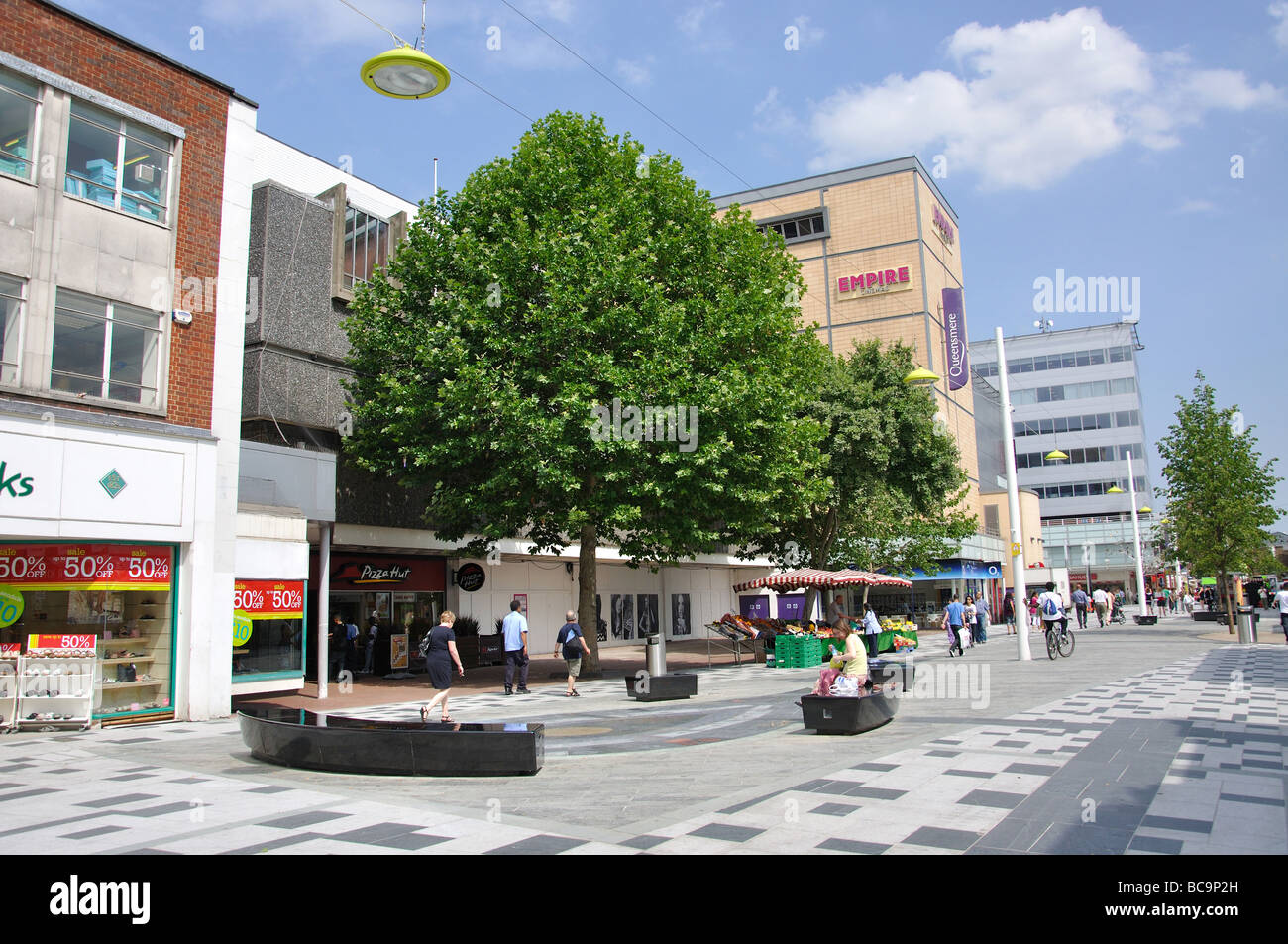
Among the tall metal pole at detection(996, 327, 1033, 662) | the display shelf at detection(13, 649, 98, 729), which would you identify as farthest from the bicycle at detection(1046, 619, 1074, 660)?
the display shelf at detection(13, 649, 98, 729)

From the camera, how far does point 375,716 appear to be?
1506cm

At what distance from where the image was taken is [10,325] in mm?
13391

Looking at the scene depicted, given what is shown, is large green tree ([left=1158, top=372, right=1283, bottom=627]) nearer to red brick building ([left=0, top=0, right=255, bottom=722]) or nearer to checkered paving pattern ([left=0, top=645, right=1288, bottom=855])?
checkered paving pattern ([left=0, top=645, right=1288, bottom=855])

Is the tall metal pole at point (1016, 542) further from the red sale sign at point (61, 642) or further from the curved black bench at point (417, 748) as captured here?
the red sale sign at point (61, 642)

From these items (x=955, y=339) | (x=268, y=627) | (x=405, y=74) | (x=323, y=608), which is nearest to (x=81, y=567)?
(x=268, y=627)

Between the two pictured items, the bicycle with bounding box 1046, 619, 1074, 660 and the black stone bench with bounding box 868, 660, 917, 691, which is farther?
the bicycle with bounding box 1046, 619, 1074, 660

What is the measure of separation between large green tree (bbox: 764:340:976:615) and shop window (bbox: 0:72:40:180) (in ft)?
65.4

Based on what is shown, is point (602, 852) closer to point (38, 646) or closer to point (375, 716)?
point (375, 716)

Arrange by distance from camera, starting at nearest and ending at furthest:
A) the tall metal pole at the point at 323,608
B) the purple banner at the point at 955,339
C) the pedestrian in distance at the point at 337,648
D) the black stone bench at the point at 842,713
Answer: the black stone bench at the point at 842,713 → the tall metal pole at the point at 323,608 → the pedestrian in distance at the point at 337,648 → the purple banner at the point at 955,339

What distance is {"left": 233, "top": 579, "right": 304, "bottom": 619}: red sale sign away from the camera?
55.3 ft

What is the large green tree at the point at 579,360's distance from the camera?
18.8 m

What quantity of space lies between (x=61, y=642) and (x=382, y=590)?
42.6 feet

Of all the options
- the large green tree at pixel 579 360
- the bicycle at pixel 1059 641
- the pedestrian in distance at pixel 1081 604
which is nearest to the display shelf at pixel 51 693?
the large green tree at pixel 579 360

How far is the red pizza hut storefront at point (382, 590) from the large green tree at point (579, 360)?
474cm
